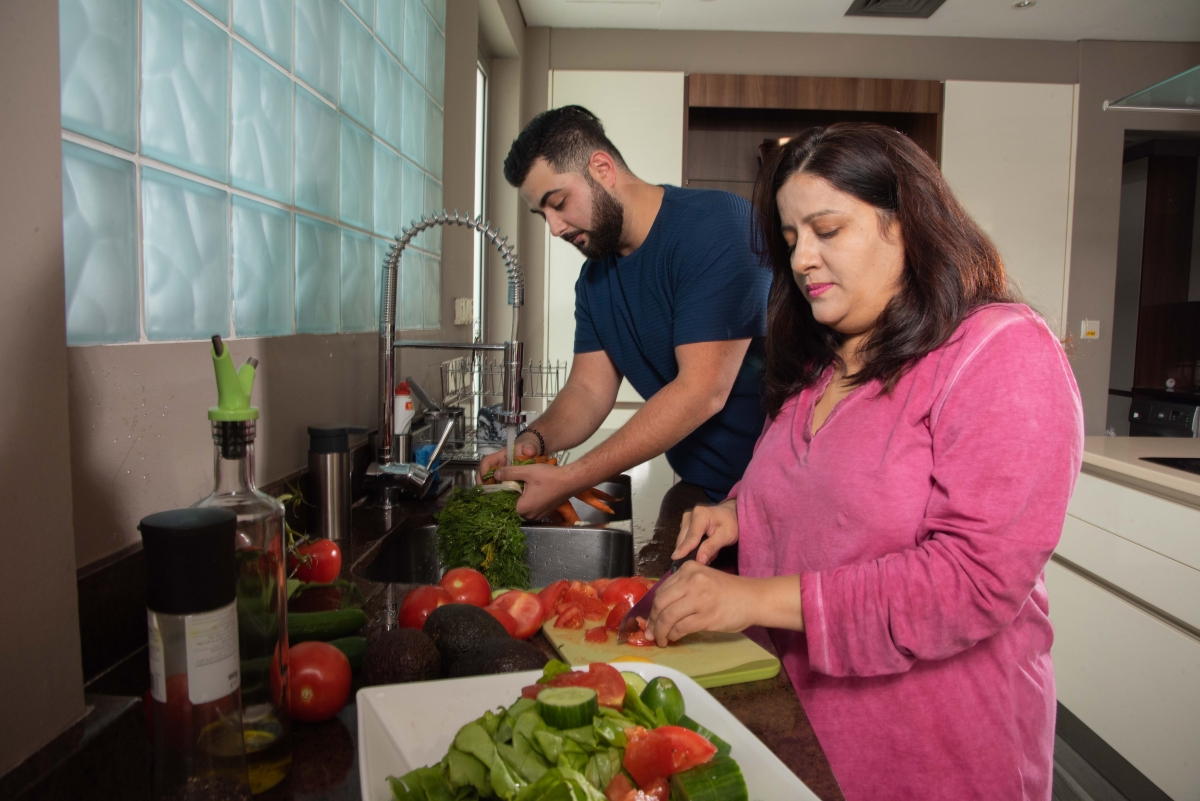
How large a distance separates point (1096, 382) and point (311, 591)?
14.8ft

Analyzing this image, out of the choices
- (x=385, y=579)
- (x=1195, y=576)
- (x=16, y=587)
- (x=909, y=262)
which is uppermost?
(x=909, y=262)

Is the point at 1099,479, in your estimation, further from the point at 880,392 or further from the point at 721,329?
the point at 880,392

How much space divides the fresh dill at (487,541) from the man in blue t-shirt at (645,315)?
11 cm

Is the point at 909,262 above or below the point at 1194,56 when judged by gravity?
below

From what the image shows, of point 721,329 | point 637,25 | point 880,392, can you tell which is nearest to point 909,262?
point 880,392

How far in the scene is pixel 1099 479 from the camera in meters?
2.37

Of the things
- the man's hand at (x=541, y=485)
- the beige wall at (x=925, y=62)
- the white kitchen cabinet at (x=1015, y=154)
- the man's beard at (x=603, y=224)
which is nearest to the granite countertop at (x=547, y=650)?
the man's hand at (x=541, y=485)

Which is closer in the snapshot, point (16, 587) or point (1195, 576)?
point (16, 587)

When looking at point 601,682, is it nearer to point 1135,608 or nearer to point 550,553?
point 550,553

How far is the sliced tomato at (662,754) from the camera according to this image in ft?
1.82

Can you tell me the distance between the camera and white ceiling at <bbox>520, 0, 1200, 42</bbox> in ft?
12.3

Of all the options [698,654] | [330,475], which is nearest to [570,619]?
[698,654]

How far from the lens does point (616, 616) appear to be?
3.16 ft

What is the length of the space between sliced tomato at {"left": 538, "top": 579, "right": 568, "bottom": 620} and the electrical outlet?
5.45 feet
